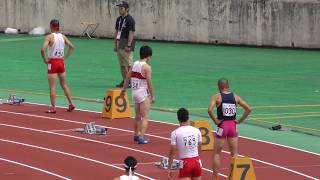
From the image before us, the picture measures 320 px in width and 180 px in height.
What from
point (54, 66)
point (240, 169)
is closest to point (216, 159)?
point (240, 169)

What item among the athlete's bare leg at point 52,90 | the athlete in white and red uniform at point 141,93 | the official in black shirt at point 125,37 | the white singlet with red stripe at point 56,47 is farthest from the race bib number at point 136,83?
the official in black shirt at point 125,37

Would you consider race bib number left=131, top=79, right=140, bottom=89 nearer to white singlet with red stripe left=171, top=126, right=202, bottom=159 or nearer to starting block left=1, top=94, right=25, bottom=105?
white singlet with red stripe left=171, top=126, right=202, bottom=159

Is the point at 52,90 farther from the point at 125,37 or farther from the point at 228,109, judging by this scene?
the point at 228,109

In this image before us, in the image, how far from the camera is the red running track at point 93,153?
15539mm

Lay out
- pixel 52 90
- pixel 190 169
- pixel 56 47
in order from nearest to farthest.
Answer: pixel 190 169 < pixel 52 90 < pixel 56 47

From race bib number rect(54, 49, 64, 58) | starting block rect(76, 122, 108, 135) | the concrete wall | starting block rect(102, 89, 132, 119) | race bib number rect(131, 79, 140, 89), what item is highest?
the concrete wall

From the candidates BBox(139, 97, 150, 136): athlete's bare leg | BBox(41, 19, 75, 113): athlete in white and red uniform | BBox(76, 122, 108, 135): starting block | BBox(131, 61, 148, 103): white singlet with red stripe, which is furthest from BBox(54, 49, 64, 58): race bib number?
BBox(139, 97, 150, 136): athlete's bare leg

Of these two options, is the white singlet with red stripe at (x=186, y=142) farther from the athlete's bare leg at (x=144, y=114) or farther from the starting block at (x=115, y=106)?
the starting block at (x=115, y=106)

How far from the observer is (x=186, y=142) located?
43.5 ft

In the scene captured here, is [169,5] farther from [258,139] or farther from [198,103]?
[258,139]

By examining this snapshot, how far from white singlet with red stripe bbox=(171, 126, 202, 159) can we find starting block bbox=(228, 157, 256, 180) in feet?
2.04

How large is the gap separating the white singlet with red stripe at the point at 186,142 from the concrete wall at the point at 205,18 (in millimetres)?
25824

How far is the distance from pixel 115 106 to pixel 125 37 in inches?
→ 210

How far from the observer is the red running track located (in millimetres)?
15539
